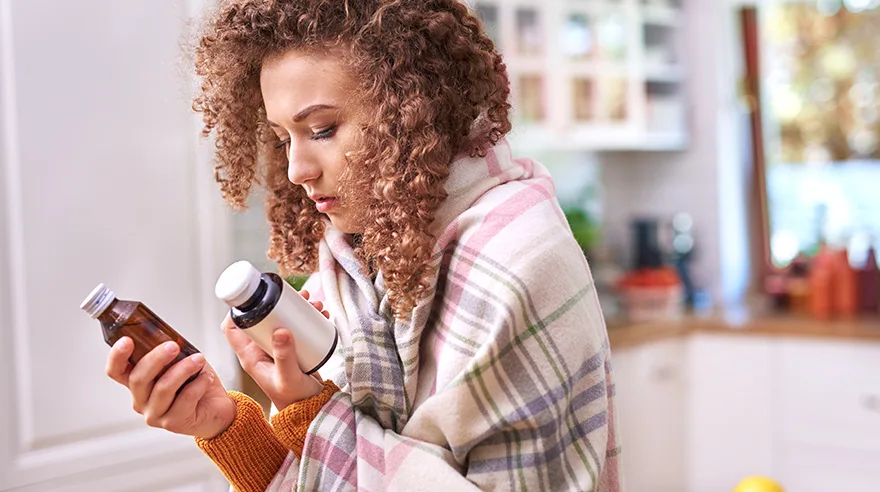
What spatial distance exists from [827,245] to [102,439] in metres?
3.04

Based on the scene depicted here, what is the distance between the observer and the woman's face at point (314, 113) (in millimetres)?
991

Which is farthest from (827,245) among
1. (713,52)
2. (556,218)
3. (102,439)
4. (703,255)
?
(556,218)

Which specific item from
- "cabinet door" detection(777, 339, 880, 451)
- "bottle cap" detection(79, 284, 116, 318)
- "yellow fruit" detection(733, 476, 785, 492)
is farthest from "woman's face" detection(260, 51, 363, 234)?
"cabinet door" detection(777, 339, 880, 451)

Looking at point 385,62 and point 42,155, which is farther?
point 42,155

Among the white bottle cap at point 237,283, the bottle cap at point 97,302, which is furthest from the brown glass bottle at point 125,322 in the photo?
the white bottle cap at point 237,283

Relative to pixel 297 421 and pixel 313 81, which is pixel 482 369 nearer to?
pixel 297 421

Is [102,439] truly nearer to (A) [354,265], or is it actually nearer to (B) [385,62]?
(A) [354,265]

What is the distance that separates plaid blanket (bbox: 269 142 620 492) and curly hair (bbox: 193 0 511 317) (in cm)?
4

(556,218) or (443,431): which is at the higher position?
(556,218)

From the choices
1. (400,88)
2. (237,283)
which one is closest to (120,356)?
(237,283)

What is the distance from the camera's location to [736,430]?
137 inches

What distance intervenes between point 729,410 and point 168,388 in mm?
2893

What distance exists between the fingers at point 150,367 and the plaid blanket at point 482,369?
17 cm

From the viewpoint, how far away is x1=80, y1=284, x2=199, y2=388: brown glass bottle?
98 cm
